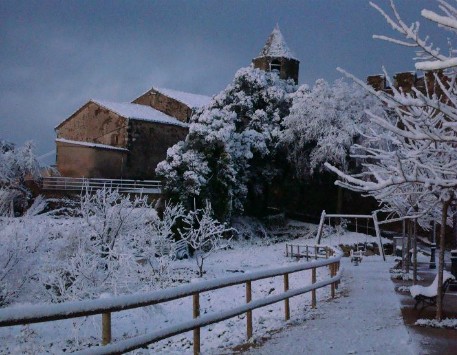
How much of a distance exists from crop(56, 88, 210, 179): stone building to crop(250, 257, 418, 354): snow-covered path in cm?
2870

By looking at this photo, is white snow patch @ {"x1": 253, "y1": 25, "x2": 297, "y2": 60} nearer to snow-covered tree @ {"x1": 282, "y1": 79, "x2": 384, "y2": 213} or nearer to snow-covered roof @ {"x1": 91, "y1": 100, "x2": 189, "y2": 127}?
snow-covered roof @ {"x1": 91, "y1": 100, "x2": 189, "y2": 127}

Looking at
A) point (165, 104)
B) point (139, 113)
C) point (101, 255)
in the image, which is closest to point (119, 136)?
point (139, 113)

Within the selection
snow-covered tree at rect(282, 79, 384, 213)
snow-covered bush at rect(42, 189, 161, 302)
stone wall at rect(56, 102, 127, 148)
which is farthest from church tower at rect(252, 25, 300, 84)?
snow-covered bush at rect(42, 189, 161, 302)

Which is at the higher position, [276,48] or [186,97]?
[276,48]

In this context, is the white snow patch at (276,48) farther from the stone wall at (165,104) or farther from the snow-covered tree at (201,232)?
the snow-covered tree at (201,232)

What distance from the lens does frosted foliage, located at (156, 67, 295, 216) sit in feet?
97.5

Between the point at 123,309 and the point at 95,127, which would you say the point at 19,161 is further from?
the point at 123,309

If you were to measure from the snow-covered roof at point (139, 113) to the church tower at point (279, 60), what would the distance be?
27.9ft

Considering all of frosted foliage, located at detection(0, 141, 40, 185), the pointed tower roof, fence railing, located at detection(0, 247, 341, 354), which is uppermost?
the pointed tower roof

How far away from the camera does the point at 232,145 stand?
3183 centimetres

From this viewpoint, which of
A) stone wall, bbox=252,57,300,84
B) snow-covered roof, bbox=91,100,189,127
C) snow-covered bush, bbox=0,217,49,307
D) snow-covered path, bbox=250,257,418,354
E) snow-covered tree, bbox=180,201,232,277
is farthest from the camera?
stone wall, bbox=252,57,300,84

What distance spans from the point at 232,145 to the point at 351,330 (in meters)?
24.0

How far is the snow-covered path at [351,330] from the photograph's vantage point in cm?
702

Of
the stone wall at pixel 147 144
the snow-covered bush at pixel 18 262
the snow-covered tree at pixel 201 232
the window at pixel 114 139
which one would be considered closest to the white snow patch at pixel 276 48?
the stone wall at pixel 147 144
